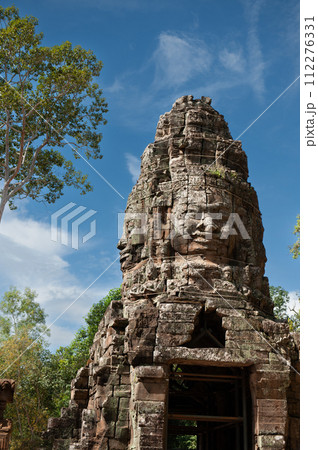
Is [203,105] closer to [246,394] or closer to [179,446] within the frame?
[246,394]

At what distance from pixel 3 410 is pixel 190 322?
4434 mm

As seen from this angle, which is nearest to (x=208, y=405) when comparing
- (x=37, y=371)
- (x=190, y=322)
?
(x=190, y=322)

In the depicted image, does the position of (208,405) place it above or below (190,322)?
below

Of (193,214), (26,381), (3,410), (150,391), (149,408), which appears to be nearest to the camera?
(149,408)

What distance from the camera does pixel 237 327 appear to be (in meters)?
10.2

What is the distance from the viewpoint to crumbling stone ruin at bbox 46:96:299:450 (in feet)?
32.1

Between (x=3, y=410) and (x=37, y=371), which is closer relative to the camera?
(x=3, y=410)

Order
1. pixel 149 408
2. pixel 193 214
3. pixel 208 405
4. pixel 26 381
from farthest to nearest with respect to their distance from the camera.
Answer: pixel 26 381
pixel 208 405
pixel 193 214
pixel 149 408

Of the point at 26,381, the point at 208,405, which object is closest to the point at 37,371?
the point at 26,381

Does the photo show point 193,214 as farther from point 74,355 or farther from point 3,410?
point 74,355

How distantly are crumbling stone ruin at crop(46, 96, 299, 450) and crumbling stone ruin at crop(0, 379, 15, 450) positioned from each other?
149 cm

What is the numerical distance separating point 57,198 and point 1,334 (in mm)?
13376

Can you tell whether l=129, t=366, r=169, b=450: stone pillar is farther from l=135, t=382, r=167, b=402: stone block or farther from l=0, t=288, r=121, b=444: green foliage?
l=0, t=288, r=121, b=444: green foliage

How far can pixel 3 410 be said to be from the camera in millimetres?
10516
